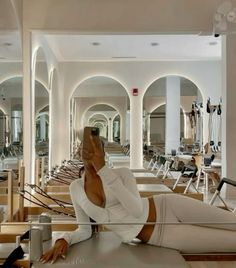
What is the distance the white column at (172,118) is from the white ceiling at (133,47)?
74 cm

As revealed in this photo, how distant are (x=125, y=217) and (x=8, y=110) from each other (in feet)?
8.28

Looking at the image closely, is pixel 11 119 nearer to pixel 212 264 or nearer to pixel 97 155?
pixel 97 155

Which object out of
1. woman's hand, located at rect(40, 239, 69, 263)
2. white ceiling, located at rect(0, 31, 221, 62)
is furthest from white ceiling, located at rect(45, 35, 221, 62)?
woman's hand, located at rect(40, 239, 69, 263)

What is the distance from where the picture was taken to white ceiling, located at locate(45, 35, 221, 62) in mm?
7082

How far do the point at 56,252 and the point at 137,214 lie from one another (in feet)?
1.63

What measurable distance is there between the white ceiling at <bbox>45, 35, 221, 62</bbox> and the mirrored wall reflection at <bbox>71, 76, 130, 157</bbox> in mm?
606

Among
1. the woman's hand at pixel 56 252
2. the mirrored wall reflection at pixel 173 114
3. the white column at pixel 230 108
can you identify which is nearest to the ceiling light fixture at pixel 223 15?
the white column at pixel 230 108

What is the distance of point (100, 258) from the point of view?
2.10m

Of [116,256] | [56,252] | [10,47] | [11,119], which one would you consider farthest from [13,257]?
[10,47]

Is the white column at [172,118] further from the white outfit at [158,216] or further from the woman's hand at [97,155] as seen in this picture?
the woman's hand at [97,155]

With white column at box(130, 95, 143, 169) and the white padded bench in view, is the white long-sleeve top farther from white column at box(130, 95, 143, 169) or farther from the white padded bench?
white column at box(130, 95, 143, 169)

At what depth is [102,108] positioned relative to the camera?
8508mm

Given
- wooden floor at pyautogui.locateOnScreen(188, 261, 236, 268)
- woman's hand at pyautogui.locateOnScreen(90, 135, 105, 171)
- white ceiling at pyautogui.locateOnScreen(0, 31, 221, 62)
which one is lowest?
wooden floor at pyautogui.locateOnScreen(188, 261, 236, 268)

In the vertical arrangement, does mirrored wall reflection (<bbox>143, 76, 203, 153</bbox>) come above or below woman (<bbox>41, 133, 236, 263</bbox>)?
above
